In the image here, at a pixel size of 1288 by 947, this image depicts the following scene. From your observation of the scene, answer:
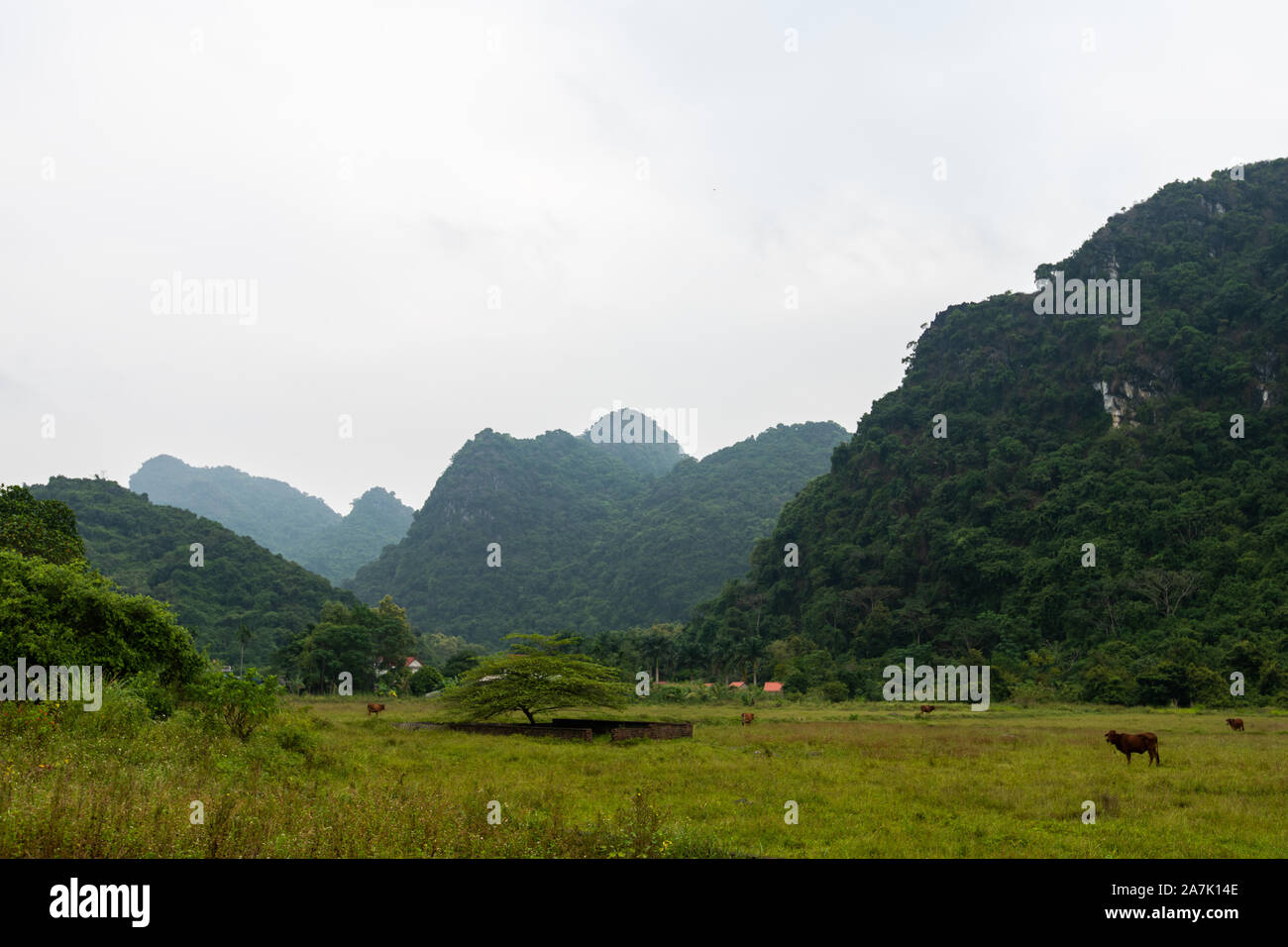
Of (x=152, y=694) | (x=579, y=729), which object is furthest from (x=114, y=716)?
(x=579, y=729)

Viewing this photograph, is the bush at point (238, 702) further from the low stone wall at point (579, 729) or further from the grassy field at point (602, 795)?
the low stone wall at point (579, 729)

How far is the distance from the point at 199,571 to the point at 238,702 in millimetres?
84354

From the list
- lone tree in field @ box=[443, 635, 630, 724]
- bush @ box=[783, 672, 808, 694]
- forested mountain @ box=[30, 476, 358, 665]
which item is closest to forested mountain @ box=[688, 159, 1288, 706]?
bush @ box=[783, 672, 808, 694]

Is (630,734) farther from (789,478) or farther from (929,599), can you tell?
(789,478)

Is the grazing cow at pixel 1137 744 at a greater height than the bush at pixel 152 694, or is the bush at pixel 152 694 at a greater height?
the bush at pixel 152 694

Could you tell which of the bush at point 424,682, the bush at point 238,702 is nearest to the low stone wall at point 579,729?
the bush at point 238,702

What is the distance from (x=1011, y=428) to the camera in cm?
8562

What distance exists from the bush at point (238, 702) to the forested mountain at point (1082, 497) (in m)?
45.3

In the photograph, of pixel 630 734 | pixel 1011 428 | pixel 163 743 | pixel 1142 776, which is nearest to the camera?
pixel 163 743

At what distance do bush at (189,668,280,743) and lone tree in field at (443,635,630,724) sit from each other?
28.8 feet

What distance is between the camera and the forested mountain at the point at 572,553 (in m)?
152

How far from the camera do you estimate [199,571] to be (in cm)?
8925
